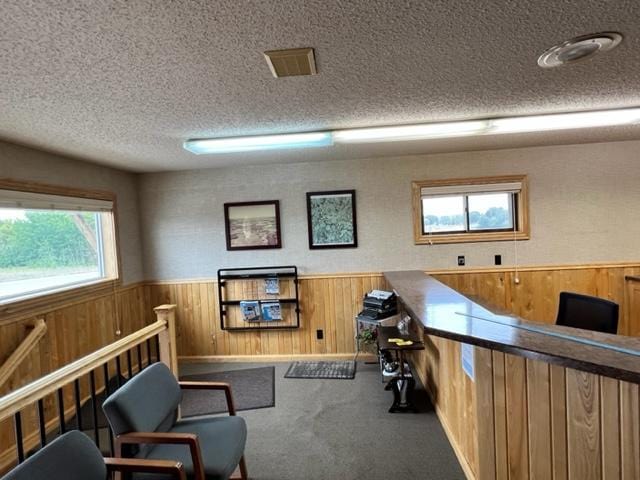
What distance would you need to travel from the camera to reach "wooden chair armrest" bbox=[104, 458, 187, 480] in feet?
4.83

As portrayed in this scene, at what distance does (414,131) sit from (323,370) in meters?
2.65

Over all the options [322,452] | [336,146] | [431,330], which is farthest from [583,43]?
[322,452]

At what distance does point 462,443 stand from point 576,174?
3268mm

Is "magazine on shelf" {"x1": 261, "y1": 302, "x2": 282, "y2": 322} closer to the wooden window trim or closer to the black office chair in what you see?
the wooden window trim

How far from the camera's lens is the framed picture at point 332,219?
13.4 feet

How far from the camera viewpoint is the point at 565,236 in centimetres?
391

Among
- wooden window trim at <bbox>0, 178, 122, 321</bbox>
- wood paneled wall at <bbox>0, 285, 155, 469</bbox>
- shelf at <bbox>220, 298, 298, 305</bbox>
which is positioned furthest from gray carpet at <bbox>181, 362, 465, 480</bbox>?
wooden window trim at <bbox>0, 178, 122, 321</bbox>

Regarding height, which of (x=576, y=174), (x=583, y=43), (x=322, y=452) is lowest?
(x=322, y=452)

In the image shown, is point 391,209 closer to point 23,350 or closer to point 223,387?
point 223,387

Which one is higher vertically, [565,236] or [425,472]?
[565,236]

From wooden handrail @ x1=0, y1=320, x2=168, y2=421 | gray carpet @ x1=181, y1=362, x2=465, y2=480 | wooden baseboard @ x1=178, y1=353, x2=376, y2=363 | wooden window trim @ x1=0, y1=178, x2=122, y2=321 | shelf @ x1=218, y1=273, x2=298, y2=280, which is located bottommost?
gray carpet @ x1=181, y1=362, x2=465, y2=480

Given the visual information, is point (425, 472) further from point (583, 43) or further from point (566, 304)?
point (583, 43)

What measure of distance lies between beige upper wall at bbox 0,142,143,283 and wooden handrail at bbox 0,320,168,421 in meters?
1.73

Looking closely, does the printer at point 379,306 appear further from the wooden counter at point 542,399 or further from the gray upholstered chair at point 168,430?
the gray upholstered chair at point 168,430
